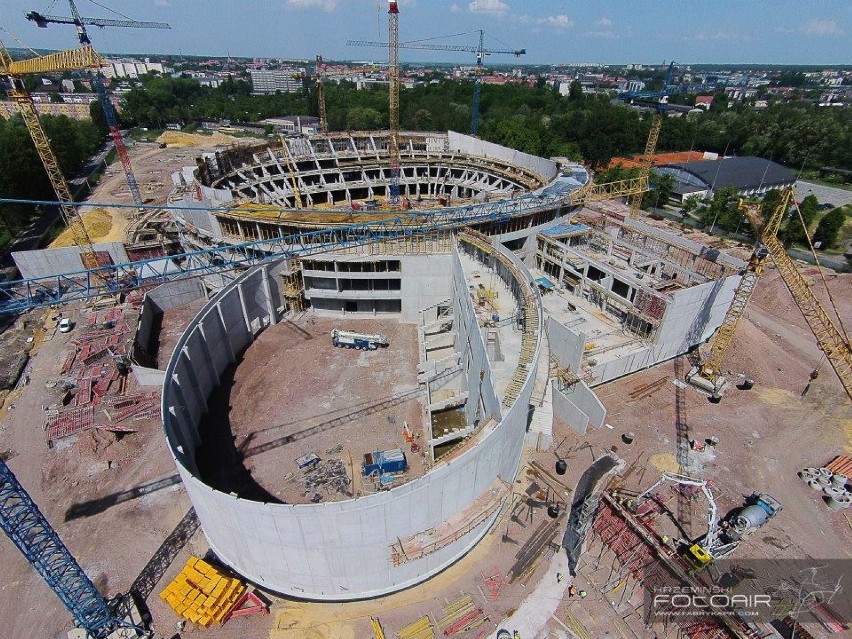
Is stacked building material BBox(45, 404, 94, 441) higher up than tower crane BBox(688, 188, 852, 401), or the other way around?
tower crane BBox(688, 188, 852, 401)

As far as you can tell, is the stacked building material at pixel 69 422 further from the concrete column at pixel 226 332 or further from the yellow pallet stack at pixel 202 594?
the yellow pallet stack at pixel 202 594

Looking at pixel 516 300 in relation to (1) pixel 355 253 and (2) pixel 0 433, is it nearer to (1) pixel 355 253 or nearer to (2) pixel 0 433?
(1) pixel 355 253

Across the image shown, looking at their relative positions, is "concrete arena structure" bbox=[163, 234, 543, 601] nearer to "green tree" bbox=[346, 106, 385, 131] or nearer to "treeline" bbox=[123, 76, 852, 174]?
"treeline" bbox=[123, 76, 852, 174]

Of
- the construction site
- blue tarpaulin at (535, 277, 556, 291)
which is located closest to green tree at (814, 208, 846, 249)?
the construction site

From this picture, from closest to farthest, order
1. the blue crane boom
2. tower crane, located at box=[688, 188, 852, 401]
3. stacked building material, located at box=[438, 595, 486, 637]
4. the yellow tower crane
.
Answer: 1. the blue crane boom
2. stacked building material, located at box=[438, 595, 486, 637]
3. tower crane, located at box=[688, 188, 852, 401]
4. the yellow tower crane

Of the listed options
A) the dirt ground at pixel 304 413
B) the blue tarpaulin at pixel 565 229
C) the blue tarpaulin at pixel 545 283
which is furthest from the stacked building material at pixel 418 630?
the blue tarpaulin at pixel 565 229
